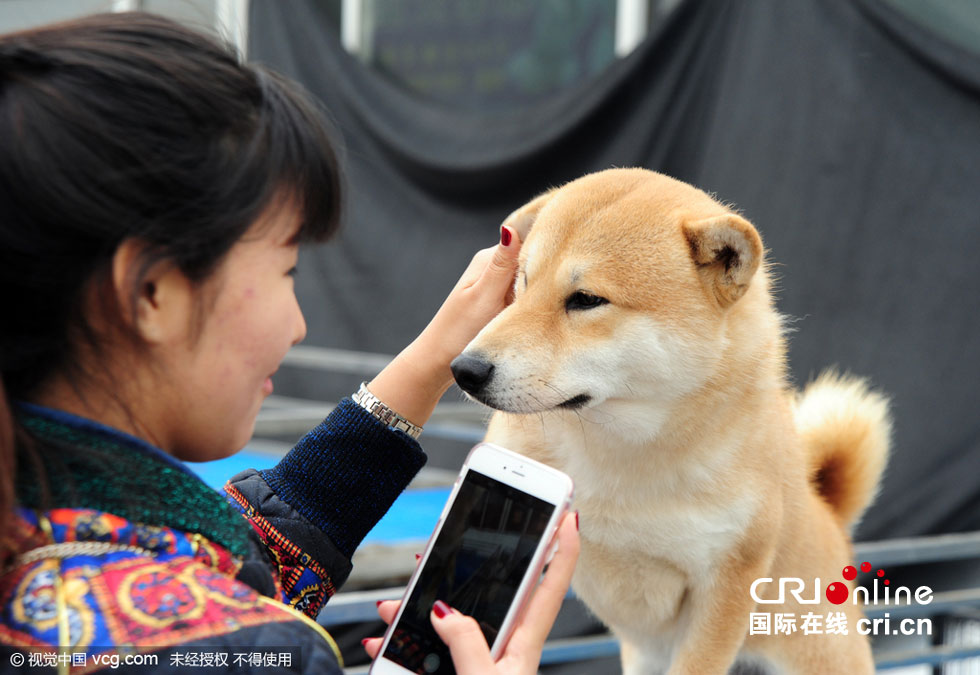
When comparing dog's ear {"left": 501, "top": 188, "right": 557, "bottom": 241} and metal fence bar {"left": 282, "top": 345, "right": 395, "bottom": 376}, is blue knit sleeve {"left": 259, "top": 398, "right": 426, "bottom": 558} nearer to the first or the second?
dog's ear {"left": 501, "top": 188, "right": 557, "bottom": 241}

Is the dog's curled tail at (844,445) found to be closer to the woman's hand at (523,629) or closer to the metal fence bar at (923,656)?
the metal fence bar at (923,656)

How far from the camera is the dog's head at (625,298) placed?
101cm

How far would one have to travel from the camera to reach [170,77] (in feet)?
1.77

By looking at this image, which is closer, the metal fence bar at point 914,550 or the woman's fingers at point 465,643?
the woman's fingers at point 465,643

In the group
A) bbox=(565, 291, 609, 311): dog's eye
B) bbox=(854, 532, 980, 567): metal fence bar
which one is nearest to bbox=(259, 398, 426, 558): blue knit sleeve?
bbox=(565, 291, 609, 311): dog's eye

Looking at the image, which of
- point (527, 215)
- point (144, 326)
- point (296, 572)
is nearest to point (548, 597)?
point (296, 572)

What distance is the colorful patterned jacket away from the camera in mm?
467

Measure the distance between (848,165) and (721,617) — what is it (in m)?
1.74

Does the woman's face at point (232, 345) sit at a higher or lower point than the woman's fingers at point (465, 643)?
higher

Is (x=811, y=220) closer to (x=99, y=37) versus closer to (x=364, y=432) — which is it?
(x=364, y=432)

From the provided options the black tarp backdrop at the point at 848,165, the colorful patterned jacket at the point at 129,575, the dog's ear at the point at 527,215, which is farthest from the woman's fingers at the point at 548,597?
the black tarp backdrop at the point at 848,165

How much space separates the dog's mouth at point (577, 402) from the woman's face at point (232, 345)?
1.44 feet

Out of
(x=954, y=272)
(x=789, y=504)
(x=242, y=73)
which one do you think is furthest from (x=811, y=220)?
(x=242, y=73)

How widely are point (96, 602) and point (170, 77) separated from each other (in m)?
0.31
